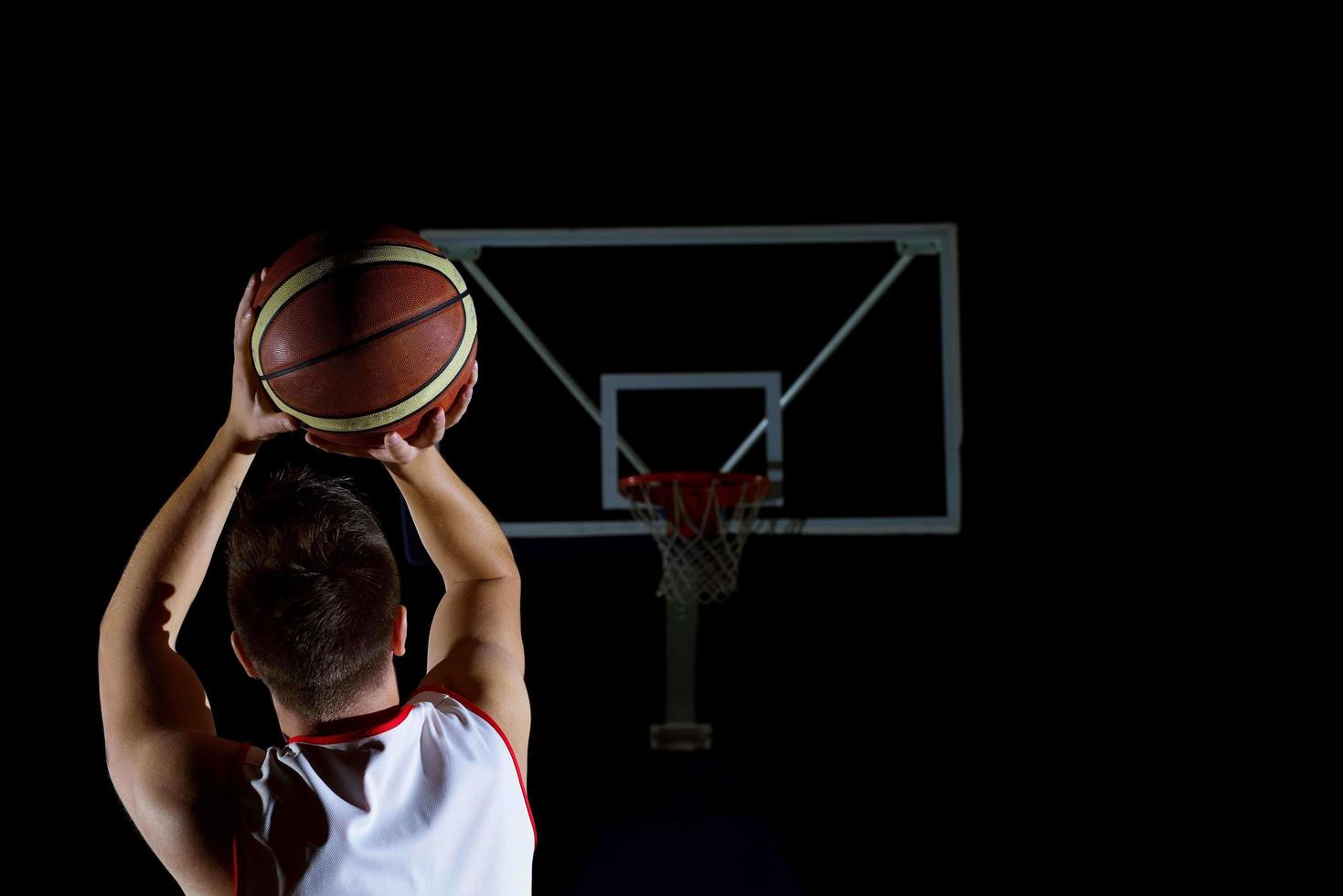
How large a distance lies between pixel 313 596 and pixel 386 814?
0.24m

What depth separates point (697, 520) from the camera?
3.01 metres

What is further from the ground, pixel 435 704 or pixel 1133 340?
pixel 1133 340

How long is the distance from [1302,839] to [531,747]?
257 cm

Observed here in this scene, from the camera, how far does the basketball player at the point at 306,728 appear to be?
1.07 metres

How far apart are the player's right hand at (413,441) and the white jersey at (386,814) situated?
0.38m

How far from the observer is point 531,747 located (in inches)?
144

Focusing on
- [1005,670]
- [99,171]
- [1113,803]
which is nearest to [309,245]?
[99,171]

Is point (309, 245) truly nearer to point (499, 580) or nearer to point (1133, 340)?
point (499, 580)

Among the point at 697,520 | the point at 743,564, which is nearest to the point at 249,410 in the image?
the point at 697,520

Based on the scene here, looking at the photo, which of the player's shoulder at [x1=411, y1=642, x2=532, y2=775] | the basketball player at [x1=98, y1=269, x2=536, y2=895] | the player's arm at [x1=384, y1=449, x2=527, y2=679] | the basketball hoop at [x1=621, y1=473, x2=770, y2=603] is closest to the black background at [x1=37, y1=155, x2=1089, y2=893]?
the basketball hoop at [x1=621, y1=473, x2=770, y2=603]

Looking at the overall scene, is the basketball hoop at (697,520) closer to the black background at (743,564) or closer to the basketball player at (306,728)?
the black background at (743,564)

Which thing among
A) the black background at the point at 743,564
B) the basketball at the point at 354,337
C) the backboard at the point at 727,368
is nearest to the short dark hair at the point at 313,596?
the basketball at the point at 354,337

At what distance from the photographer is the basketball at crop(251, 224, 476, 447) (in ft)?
5.12

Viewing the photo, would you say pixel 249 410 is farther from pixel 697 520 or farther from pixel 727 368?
pixel 727 368
